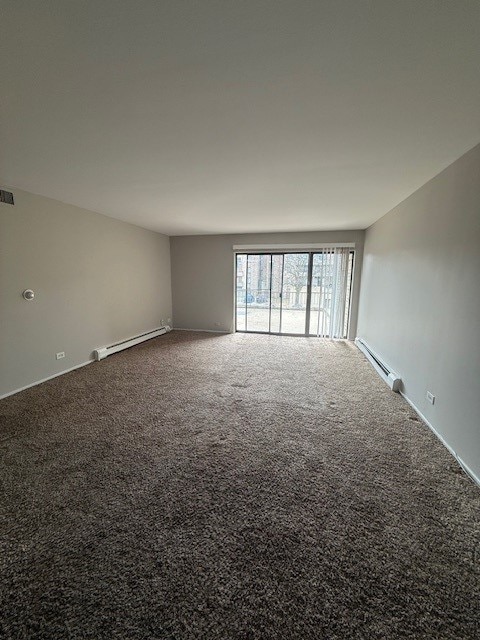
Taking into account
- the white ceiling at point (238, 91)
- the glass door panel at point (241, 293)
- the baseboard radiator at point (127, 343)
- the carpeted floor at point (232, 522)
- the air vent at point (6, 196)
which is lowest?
the carpeted floor at point (232, 522)

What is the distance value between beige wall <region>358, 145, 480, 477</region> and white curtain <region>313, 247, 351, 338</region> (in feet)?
5.75

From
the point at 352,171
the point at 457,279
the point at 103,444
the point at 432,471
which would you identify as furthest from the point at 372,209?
the point at 103,444

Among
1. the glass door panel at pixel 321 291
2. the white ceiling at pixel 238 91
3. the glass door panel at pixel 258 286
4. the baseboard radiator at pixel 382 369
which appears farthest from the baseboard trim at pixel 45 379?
the glass door panel at pixel 321 291

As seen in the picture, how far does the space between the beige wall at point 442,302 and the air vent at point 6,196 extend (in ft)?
14.4

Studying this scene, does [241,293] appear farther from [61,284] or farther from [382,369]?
[61,284]

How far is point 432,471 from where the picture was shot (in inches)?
72.7

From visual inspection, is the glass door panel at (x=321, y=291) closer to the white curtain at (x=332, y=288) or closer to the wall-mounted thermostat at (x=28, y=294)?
the white curtain at (x=332, y=288)

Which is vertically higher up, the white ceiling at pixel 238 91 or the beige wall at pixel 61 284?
the white ceiling at pixel 238 91

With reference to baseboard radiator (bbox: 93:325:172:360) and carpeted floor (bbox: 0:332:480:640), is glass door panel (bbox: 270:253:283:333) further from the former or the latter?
carpeted floor (bbox: 0:332:480:640)

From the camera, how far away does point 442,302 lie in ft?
7.36

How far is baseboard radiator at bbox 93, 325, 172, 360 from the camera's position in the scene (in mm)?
4163

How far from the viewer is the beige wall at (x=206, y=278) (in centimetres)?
585

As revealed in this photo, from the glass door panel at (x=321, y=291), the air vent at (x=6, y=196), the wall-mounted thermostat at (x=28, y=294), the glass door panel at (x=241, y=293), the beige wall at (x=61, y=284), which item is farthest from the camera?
the glass door panel at (x=241, y=293)

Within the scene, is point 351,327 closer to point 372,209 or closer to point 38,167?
point 372,209
